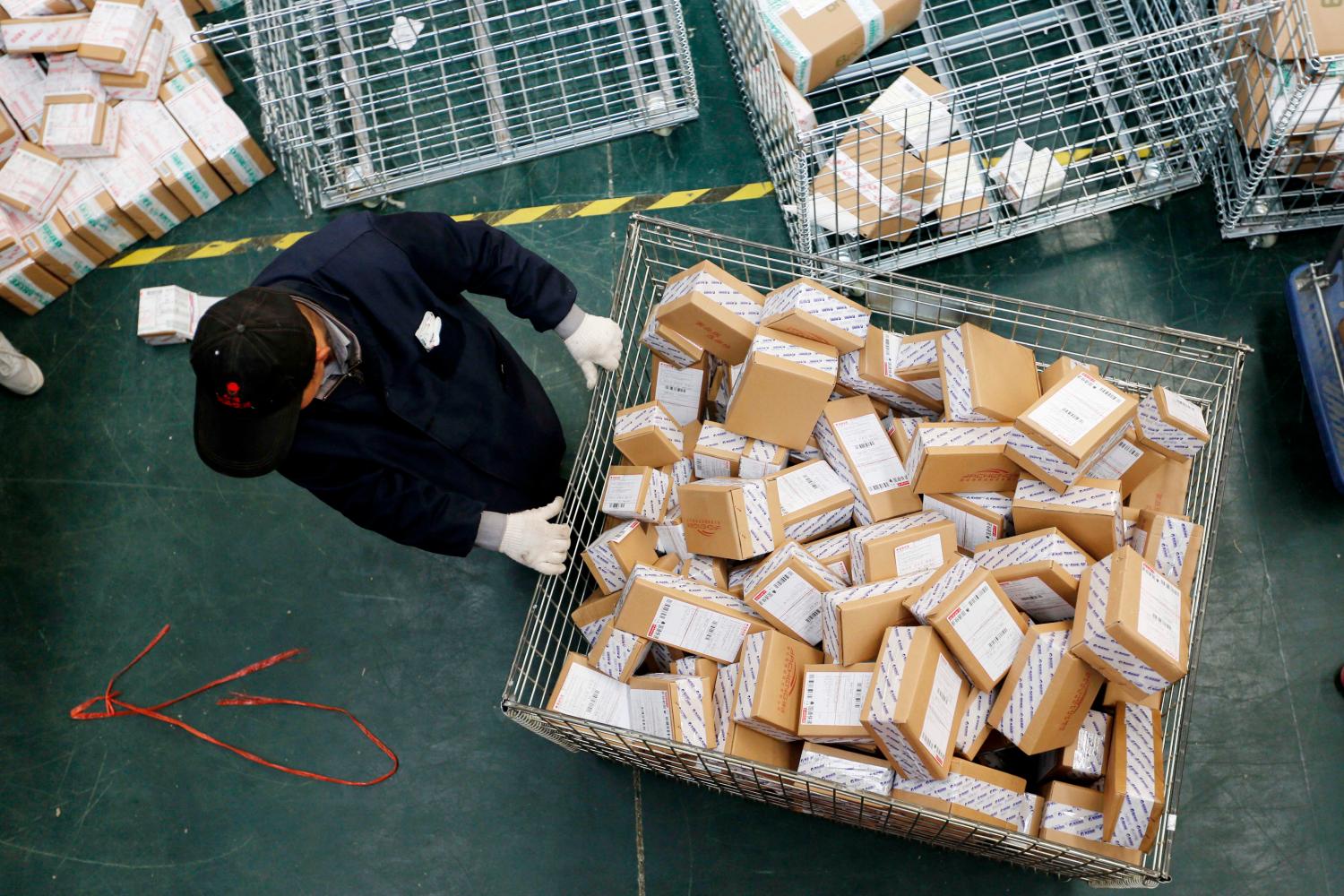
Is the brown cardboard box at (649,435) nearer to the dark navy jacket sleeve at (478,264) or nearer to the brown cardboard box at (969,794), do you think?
the dark navy jacket sleeve at (478,264)

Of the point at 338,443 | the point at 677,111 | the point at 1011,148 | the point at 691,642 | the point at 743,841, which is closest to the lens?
the point at 338,443

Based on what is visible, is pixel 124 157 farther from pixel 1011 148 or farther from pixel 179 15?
pixel 1011 148

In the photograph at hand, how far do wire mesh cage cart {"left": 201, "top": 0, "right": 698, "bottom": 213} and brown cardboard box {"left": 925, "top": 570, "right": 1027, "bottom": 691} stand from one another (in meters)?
2.71

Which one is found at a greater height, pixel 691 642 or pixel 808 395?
pixel 808 395

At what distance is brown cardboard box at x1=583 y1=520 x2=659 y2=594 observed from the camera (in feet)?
10.9

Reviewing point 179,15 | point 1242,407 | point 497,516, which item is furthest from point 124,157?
point 1242,407

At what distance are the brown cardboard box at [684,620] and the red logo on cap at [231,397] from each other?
1153 millimetres

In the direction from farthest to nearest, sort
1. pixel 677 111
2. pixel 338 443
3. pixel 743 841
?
pixel 677 111 → pixel 743 841 → pixel 338 443

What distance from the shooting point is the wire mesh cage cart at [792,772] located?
2.80 metres

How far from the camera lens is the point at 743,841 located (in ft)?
12.4

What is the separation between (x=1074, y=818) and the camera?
2.88 m

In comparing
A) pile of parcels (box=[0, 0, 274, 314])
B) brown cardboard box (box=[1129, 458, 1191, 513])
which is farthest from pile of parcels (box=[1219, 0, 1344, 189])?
pile of parcels (box=[0, 0, 274, 314])

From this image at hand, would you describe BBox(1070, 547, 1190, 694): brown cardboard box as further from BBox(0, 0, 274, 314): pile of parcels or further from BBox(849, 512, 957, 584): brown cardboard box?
BBox(0, 0, 274, 314): pile of parcels

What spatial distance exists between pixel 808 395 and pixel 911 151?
1363 millimetres
